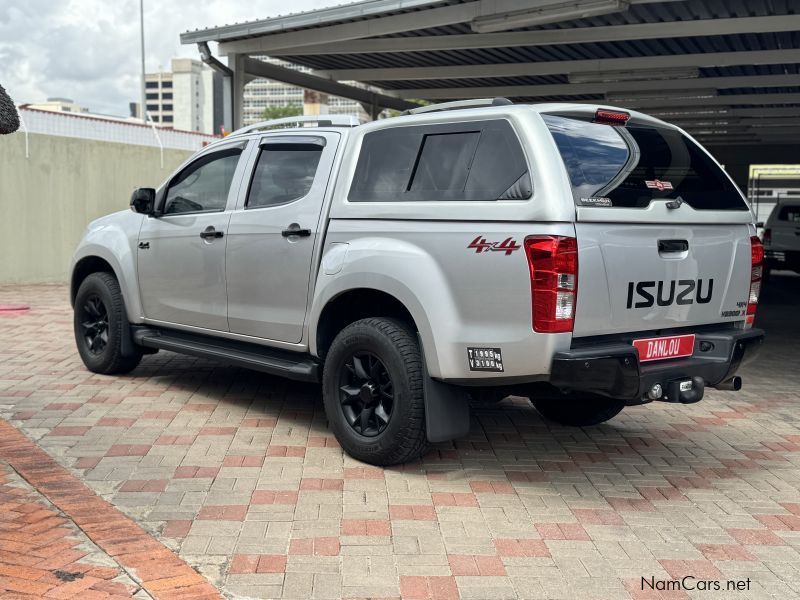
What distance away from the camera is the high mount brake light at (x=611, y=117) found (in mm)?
5016

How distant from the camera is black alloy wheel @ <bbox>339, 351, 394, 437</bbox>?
520 centimetres

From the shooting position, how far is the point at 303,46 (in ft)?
40.0

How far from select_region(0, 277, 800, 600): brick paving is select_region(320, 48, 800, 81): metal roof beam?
692 centimetres

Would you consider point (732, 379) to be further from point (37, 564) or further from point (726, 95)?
point (726, 95)

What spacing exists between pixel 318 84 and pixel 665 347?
1230 centimetres

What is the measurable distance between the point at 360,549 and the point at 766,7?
330 inches

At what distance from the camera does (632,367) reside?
14.8 ft

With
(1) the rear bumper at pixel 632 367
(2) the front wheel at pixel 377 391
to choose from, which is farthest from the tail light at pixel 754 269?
(2) the front wheel at pixel 377 391

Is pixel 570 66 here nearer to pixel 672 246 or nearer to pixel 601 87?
pixel 601 87

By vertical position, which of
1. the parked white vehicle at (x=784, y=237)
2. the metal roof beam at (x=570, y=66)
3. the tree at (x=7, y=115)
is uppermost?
the metal roof beam at (x=570, y=66)

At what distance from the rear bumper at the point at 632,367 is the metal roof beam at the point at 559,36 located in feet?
21.2

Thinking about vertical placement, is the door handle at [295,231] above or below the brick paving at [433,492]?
above

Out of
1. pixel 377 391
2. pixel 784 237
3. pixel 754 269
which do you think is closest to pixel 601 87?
pixel 784 237

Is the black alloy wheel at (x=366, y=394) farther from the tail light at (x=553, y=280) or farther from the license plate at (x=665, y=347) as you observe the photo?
the license plate at (x=665, y=347)
